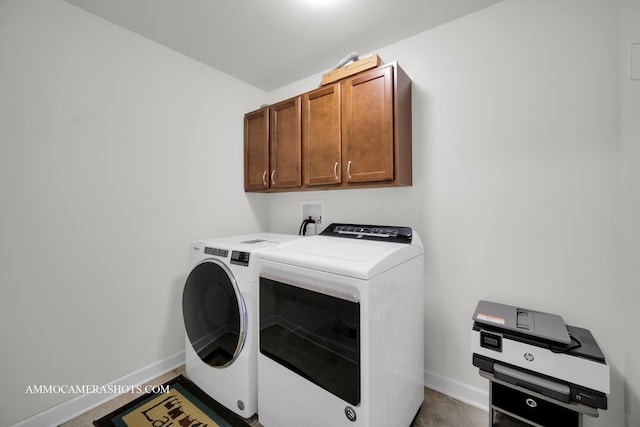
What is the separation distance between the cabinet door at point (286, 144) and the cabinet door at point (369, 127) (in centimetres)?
45

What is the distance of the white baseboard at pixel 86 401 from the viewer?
144 cm

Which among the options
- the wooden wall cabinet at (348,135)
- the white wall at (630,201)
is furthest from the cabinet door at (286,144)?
the white wall at (630,201)

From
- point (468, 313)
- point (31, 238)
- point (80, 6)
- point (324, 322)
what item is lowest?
point (468, 313)

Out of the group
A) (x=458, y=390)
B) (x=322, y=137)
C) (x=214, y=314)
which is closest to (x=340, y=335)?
(x=214, y=314)

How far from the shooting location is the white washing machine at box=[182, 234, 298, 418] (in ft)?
4.94

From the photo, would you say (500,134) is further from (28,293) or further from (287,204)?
(28,293)

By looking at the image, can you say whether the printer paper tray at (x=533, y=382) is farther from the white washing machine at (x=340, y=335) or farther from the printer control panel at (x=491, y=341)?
the white washing machine at (x=340, y=335)

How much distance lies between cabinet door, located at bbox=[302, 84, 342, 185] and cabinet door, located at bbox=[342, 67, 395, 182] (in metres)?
0.07

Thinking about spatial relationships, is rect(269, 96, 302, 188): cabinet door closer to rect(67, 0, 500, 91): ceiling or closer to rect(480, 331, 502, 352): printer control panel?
rect(67, 0, 500, 91): ceiling

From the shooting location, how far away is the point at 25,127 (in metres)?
1.42

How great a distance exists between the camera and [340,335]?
1.13 metres

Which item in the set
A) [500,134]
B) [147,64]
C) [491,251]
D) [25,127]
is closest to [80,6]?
[147,64]

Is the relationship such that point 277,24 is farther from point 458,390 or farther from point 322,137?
point 458,390

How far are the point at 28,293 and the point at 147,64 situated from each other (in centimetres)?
171
